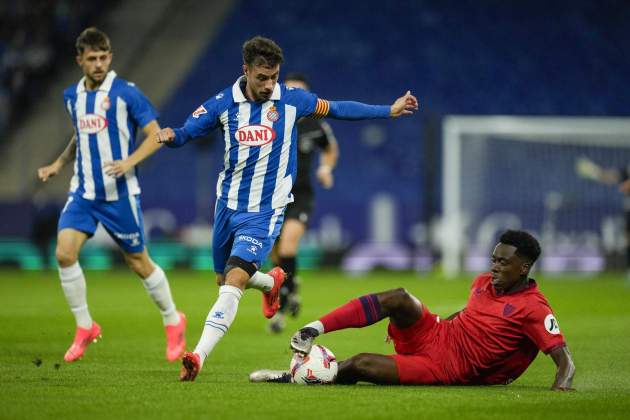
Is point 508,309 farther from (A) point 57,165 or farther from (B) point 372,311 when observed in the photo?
(A) point 57,165

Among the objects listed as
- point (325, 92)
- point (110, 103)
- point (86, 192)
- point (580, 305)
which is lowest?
point (580, 305)

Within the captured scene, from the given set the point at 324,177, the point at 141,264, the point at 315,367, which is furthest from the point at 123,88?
the point at 324,177

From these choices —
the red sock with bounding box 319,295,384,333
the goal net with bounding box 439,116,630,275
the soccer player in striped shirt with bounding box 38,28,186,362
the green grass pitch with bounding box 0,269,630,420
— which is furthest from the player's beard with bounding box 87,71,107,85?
the goal net with bounding box 439,116,630,275

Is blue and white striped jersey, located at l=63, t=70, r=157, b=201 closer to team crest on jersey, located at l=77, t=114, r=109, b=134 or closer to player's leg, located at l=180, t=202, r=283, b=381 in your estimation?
team crest on jersey, located at l=77, t=114, r=109, b=134

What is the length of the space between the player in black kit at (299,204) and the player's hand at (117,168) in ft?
9.45

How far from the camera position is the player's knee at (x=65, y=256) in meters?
7.98

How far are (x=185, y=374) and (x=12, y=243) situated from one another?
1624cm

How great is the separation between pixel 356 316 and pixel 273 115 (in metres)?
1.53

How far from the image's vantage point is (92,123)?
318 inches

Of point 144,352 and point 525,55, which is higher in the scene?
point 525,55

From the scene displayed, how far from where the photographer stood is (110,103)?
26.6ft

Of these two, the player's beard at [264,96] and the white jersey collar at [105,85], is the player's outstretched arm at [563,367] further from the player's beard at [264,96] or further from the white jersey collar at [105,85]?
the white jersey collar at [105,85]

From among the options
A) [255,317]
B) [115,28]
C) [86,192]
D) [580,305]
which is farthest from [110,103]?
[115,28]

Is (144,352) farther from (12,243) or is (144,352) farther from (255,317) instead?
(12,243)
